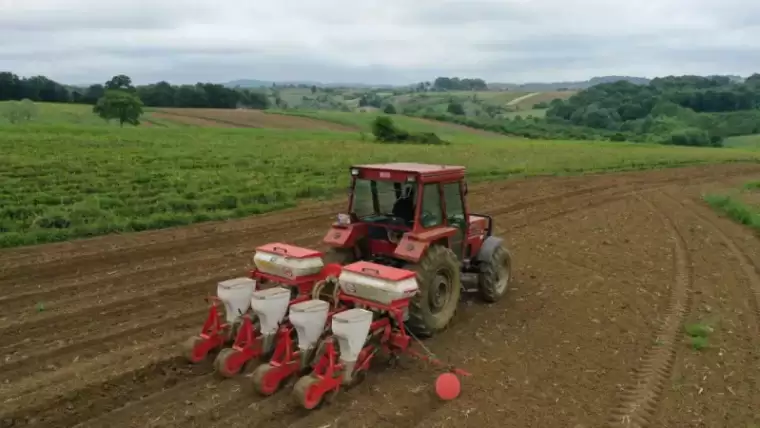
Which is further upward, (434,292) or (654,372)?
(434,292)

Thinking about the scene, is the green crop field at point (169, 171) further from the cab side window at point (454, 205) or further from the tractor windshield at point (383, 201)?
the cab side window at point (454, 205)

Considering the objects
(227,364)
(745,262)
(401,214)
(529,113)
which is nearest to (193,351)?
(227,364)

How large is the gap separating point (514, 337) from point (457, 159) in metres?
23.0

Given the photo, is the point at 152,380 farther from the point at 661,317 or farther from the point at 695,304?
the point at 695,304

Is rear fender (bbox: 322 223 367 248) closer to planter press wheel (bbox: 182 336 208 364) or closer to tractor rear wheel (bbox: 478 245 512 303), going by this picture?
tractor rear wheel (bbox: 478 245 512 303)

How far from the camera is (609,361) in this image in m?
7.68

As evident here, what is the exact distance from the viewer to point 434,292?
8078mm

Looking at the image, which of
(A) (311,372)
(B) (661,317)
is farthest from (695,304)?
(A) (311,372)

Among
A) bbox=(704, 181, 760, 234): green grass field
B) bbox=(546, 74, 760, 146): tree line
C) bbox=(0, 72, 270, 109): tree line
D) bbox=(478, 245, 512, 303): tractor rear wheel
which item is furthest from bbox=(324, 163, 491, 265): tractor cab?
bbox=(0, 72, 270, 109): tree line

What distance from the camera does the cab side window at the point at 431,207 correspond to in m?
8.30

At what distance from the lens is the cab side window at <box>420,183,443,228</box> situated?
8.30 m

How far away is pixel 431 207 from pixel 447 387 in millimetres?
2514

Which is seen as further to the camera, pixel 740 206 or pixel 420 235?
pixel 740 206

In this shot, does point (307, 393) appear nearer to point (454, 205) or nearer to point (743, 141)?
point (454, 205)
